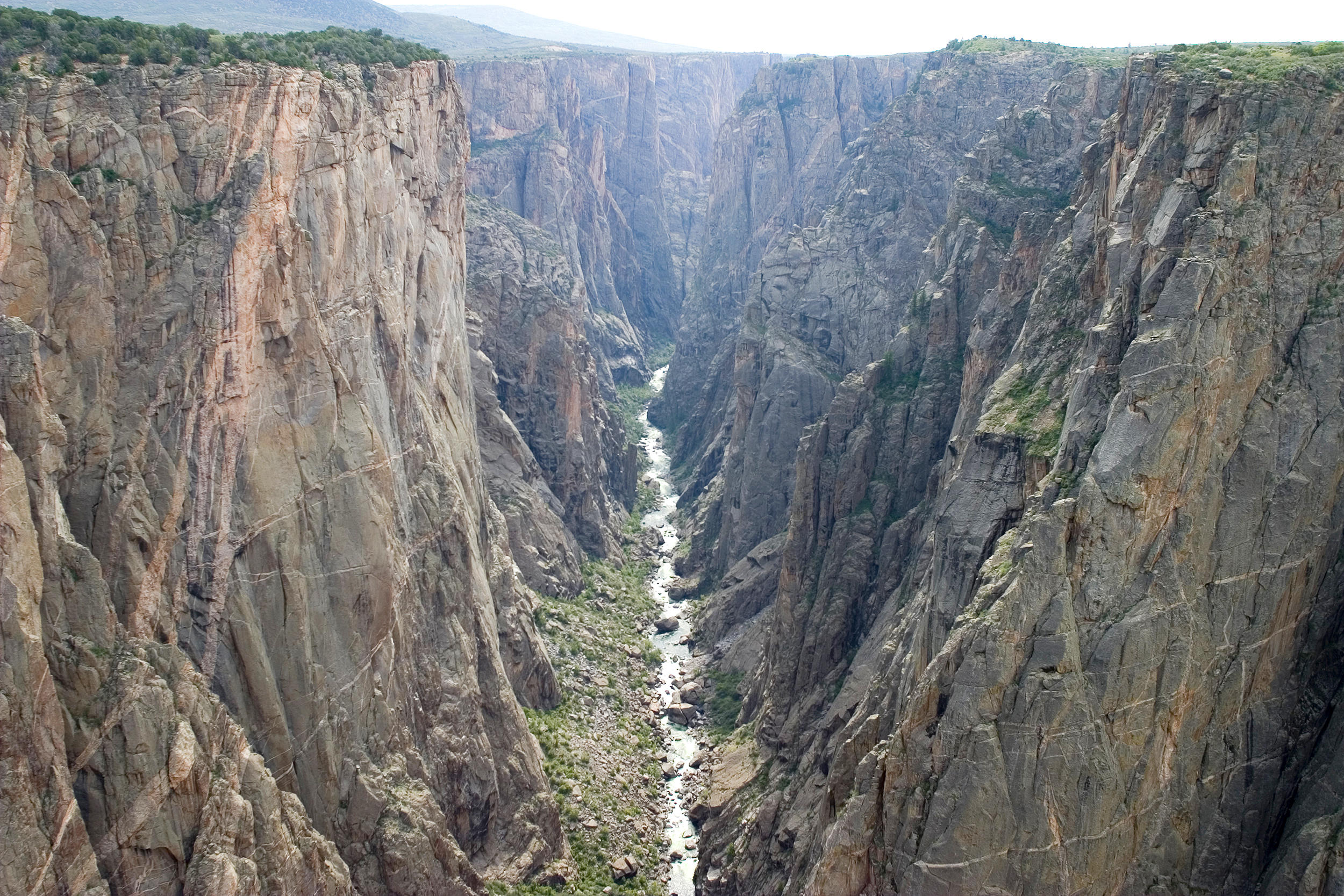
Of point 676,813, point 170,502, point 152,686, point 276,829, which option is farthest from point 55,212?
point 676,813

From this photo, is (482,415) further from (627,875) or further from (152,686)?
(152,686)

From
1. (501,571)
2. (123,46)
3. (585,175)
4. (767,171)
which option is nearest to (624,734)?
(501,571)

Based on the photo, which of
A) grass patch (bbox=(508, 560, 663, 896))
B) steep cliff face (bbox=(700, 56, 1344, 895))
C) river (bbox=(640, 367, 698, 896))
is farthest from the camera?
river (bbox=(640, 367, 698, 896))

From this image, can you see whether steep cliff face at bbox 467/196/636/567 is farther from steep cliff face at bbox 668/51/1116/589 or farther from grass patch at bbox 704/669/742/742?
grass patch at bbox 704/669/742/742

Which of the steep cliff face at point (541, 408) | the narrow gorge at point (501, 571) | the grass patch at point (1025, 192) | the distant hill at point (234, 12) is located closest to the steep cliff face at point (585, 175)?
the distant hill at point (234, 12)

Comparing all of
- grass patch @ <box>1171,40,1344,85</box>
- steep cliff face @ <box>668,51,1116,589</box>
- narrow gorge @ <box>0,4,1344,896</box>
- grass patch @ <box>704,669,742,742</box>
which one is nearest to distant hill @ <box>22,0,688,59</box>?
steep cliff face @ <box>668,51,1116,589</box>

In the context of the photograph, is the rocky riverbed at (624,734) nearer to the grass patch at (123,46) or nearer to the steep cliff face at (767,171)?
the grass patch at (123,46)
